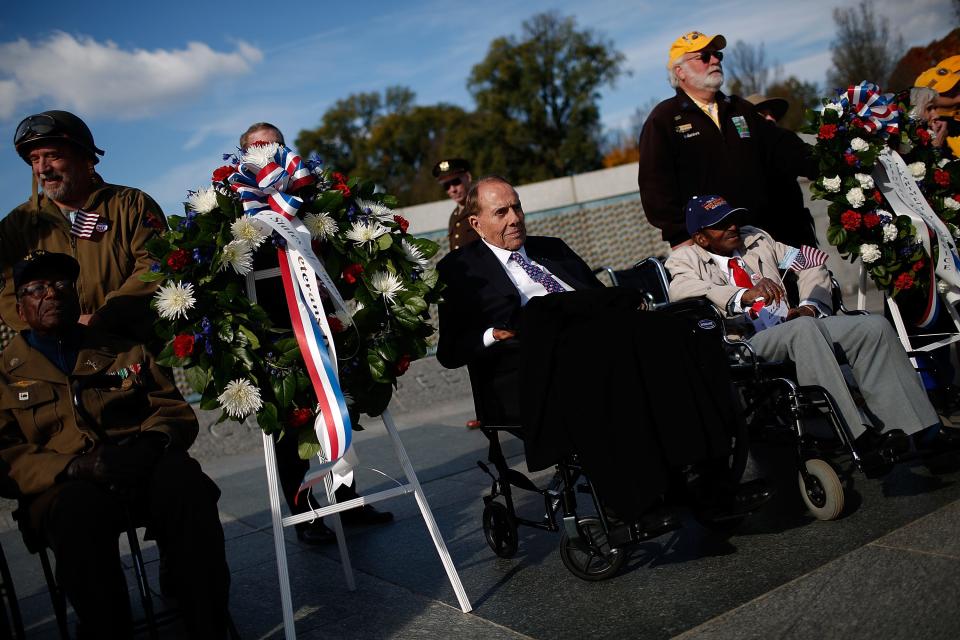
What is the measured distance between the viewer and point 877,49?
4209 cm

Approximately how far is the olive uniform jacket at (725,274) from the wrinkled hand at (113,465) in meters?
2.69

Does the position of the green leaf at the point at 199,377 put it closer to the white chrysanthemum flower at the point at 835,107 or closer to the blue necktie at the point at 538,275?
the blue necktie at the point at 538,275

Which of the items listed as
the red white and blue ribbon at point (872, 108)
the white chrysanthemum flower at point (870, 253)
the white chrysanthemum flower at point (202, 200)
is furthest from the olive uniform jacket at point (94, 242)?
the red white and blue ribbon at point (872, 108)

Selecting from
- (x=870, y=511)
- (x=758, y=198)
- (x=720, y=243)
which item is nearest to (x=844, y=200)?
(x=758, y=198)

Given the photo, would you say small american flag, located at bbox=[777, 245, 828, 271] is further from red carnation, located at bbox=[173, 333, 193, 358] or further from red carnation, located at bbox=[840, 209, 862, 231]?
red carnation, located at bbox=[173, 333, 193, 358]

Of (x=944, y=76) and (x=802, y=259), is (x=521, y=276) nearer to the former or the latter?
(x=802, y=259)

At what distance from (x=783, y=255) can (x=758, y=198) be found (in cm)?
55

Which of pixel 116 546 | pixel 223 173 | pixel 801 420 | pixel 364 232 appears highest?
pixel 223 173

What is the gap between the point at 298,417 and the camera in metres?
3.43

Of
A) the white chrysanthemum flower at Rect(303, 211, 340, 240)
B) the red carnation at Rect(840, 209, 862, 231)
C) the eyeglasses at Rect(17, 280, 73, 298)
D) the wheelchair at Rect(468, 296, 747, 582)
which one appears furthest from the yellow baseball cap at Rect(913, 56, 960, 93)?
the eyeglasses at Rect(17, 280, 73, 298)

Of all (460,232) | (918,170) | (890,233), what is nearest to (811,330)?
(890,233)

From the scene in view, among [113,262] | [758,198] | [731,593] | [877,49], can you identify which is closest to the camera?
[731,593]

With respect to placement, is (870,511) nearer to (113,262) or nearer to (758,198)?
(758,198)

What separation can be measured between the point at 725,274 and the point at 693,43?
1445 mm
